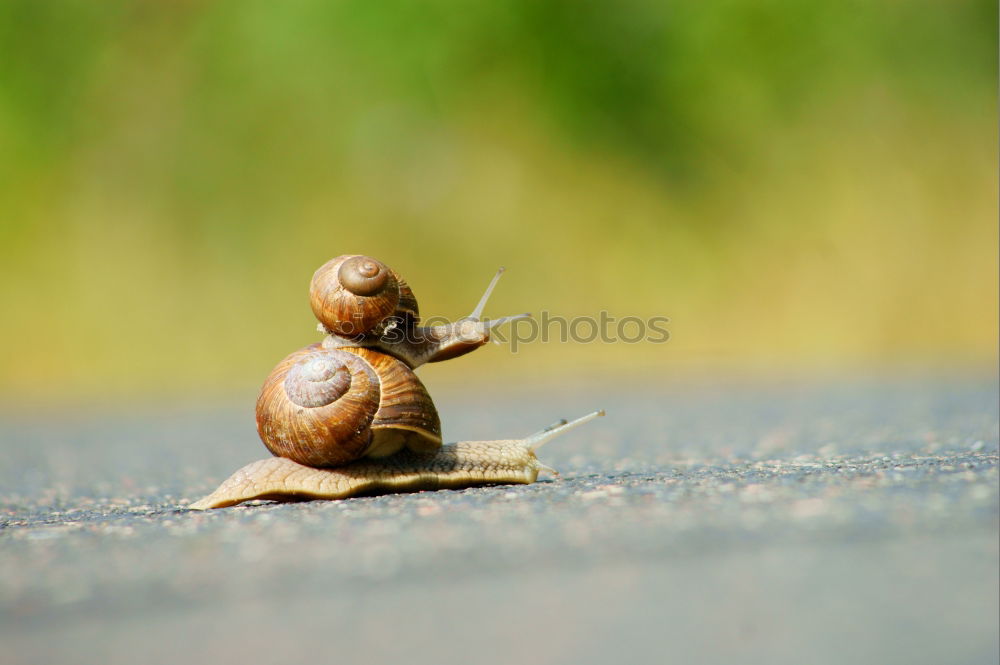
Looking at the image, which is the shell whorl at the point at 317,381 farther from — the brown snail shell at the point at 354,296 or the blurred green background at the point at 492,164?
the blurred green background at the point at 492,164

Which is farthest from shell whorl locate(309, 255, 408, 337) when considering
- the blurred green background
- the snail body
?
the blurred green background

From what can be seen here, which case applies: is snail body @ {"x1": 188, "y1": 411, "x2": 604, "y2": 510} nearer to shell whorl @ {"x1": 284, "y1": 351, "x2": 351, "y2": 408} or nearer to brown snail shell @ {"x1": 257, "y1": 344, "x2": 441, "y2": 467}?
brown snail shell @ {"x1": 257, "y1": 344, "x2": 441, "y2": 467}

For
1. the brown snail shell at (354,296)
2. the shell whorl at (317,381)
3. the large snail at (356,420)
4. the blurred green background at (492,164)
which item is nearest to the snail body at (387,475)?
the large snail at (356,420)

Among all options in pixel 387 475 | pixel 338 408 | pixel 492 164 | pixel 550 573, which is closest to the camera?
pixel 550 573

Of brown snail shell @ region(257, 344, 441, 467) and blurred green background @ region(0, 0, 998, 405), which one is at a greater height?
blurred green background @ region(0, 0, 998, 405)

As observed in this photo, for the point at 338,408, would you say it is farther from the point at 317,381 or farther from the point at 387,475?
the point at 387,475

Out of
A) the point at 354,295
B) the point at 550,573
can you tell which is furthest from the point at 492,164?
the point at 550,573
